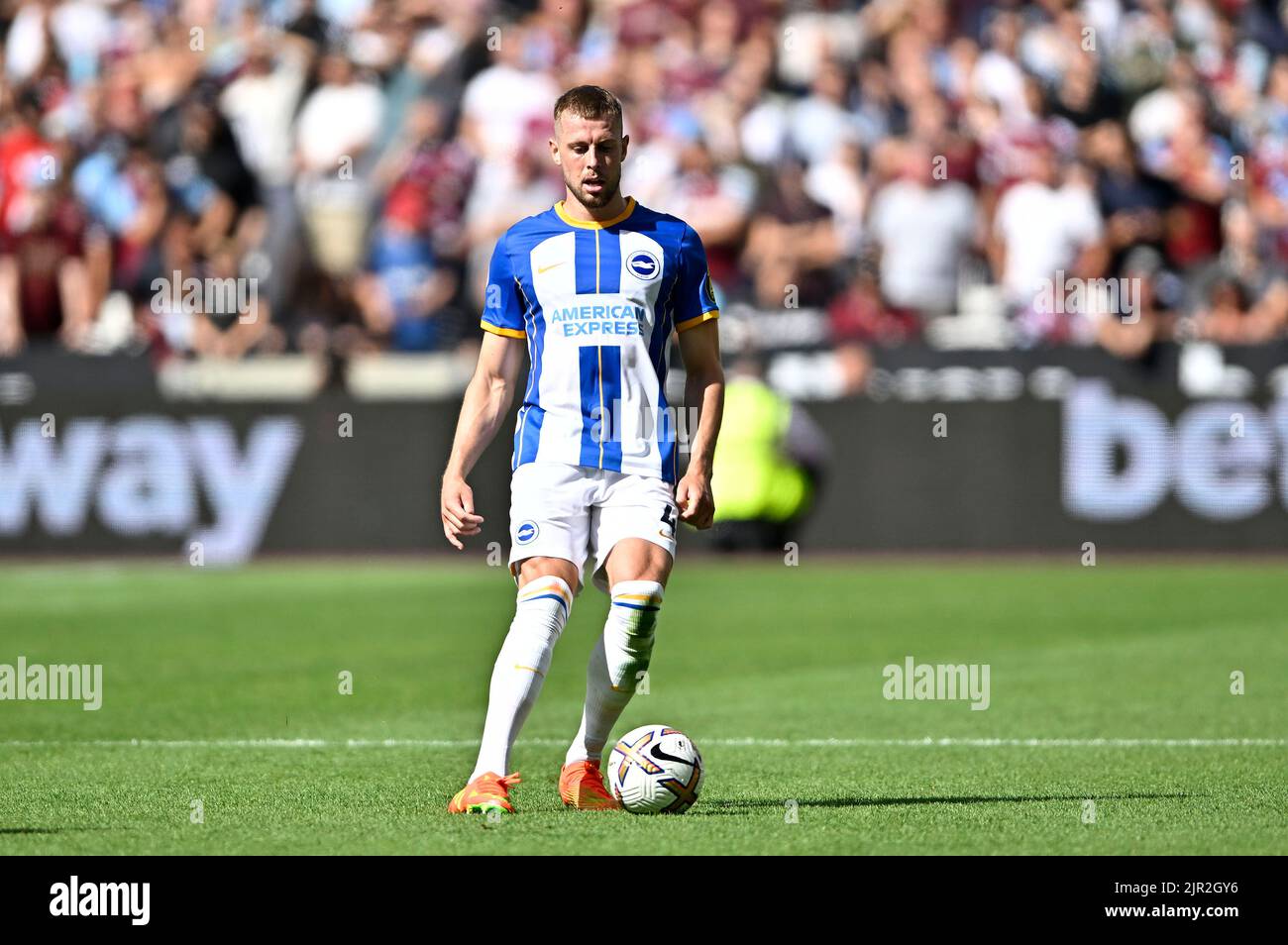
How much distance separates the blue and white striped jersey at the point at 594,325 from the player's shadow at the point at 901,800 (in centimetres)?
108

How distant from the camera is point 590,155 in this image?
7.07 m

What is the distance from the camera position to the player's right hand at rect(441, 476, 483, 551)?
276 inches

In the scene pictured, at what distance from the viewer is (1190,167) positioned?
19.9 m

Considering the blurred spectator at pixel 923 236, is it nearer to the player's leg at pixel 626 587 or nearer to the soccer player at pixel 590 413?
the soccer player at pixel 590 413

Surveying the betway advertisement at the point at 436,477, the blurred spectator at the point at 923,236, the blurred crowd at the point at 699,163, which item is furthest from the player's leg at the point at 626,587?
the blurred spectator at the point at 923,236

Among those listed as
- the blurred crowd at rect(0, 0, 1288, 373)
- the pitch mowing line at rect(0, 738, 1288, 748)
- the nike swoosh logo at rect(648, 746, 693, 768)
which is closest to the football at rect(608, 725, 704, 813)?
the nike swoosh logo at rect(648, 746, 693, 768)

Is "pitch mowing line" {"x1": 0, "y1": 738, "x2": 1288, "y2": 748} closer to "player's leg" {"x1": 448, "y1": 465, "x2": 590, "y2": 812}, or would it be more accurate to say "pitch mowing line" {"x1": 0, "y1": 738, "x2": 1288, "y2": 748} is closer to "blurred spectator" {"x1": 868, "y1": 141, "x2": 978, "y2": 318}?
"player's leg" {"x1": 448, "y1": 465, "x2": 590, "y2": 812}

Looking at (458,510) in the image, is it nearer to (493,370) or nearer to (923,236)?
(493,370)

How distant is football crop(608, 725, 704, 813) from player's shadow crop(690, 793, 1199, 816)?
0.16 metres

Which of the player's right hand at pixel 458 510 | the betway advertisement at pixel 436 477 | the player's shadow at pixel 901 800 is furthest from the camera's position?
the betway advertisement at pixel 436 477

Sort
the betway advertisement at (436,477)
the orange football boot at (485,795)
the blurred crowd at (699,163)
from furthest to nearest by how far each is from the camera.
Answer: the blurred crowd at (699,163)
the betway advertisement at (436,477)
the orange football boot at (485,795)

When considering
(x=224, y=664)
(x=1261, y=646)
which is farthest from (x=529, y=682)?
(x=1261, y=646)

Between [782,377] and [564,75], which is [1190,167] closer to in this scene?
[782,377]

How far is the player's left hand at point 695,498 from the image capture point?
23.1 feet
